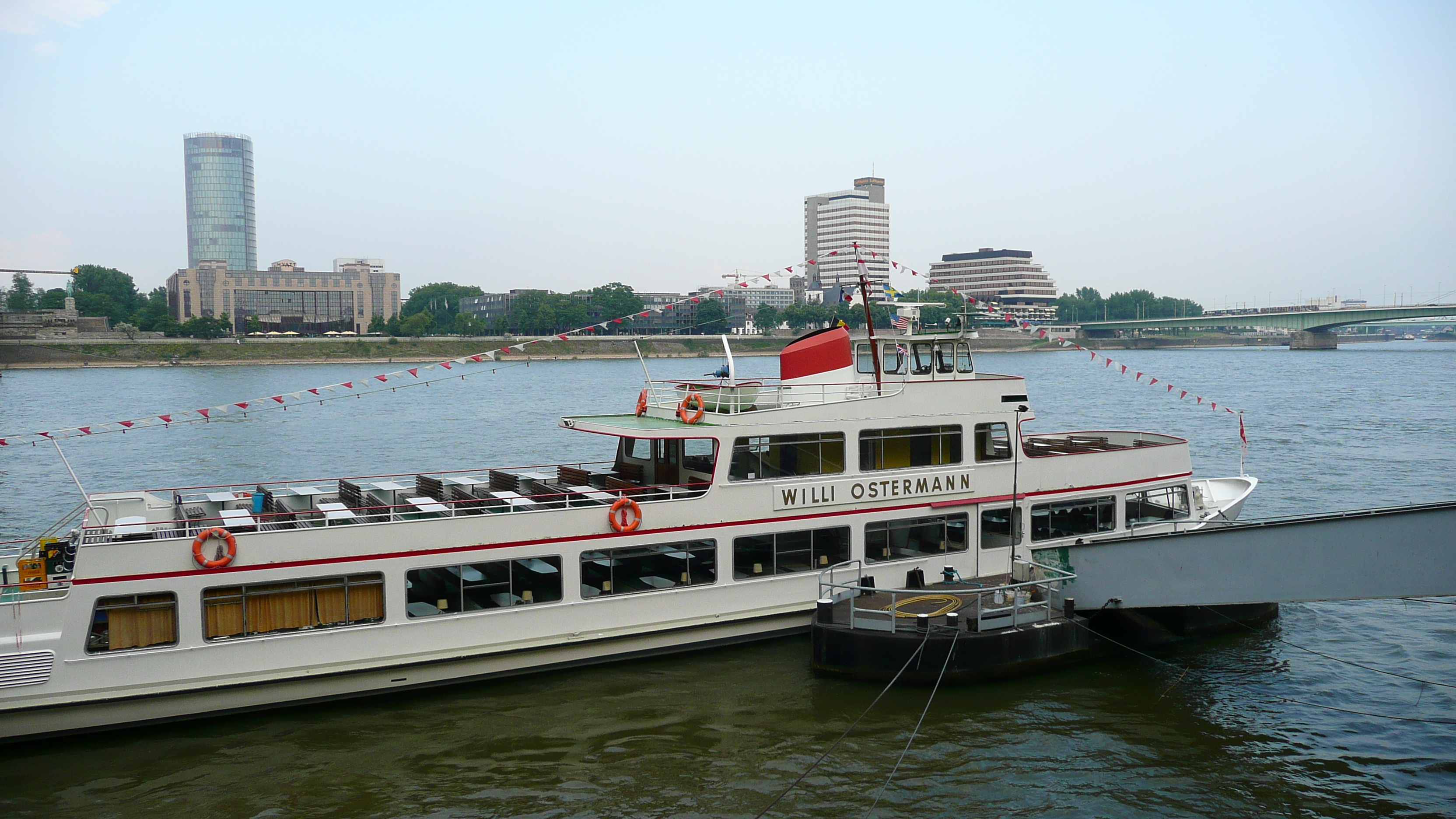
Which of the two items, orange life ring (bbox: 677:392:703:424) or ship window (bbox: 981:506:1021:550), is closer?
orange life ring (bbox: 677:392:703:424)

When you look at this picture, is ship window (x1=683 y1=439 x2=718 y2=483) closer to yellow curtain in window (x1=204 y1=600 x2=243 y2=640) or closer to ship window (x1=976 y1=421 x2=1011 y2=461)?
ship window (x1=976 y1=421 x2=1011 y2=461)

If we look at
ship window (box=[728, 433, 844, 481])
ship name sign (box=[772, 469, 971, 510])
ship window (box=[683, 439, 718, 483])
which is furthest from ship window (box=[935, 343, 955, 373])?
ship window (box=[683, 439, 718, 483])

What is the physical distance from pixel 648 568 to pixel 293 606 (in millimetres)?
5001

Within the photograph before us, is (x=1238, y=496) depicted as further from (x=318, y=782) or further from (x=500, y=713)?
(x=318, y=782)

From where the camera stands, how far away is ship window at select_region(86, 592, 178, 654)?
11.6 metres

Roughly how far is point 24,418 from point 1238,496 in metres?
64.3

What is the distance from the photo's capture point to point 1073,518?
57.1 ft

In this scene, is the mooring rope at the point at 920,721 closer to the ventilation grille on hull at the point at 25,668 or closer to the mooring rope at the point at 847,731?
the mooring rope at the point at 847,731

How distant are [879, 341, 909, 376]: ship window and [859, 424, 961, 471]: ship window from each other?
110cm

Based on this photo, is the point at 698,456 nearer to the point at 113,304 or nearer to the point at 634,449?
the point at 634,449

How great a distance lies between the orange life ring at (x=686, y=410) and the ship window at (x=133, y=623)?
7430 millimetres

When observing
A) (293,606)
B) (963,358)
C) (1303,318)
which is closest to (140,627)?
(293,606)


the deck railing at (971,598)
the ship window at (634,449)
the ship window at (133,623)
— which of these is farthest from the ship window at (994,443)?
the ship window at (133,623)

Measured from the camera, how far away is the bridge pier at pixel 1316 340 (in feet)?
426
